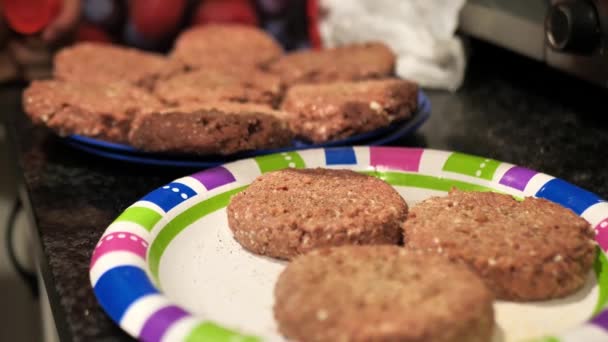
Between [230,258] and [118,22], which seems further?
[118,22]

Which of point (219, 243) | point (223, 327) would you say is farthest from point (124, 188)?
point (223, 327)

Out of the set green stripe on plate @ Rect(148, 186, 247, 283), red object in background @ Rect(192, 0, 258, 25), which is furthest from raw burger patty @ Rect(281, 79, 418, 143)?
red object in background @ Rect(192, 0, 258, 25)

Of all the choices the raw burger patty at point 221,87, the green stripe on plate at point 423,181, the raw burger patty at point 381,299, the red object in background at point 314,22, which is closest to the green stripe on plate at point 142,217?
the raw burger patty at point 381,299

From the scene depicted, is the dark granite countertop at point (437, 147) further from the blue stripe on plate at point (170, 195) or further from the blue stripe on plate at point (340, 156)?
the blue stripe on plate at point (340, 156)

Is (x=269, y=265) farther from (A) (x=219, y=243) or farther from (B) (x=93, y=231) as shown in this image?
(B) (x=93, y=231)

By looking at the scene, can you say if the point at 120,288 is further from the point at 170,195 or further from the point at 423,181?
the point at 423,181

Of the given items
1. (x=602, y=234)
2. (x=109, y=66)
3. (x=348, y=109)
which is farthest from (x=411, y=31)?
(x=602, y=234)
